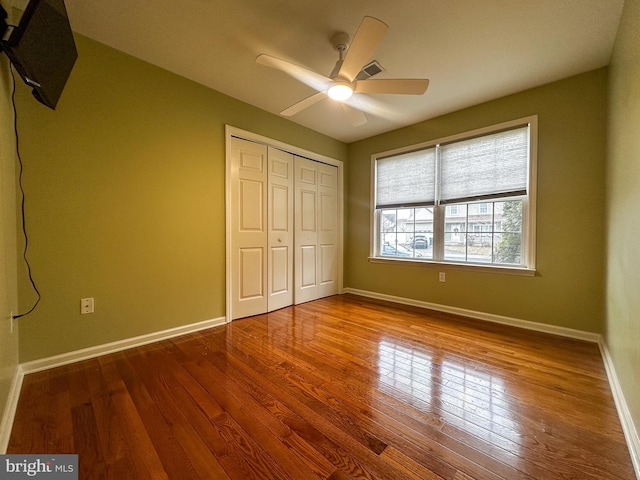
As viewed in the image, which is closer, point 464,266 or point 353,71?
point 353,71

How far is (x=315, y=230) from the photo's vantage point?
3.83 m

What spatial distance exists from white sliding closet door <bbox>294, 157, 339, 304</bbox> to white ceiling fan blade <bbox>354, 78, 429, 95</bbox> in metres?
1.71

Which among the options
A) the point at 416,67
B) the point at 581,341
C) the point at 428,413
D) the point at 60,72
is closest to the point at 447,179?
the point at 416,67

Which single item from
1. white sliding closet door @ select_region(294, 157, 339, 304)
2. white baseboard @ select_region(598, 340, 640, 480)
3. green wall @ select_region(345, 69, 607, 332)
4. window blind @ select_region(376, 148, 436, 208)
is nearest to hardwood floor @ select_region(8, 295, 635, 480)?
white baseboard @ select_region(598, 340, 640, 480)

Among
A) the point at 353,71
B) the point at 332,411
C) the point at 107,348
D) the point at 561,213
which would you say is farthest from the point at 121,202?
the point at 561,213

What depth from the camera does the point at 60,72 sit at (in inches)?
59.9

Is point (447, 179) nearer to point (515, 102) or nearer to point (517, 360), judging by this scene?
point (515, 102)

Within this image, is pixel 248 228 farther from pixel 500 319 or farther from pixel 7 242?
pixel 500 319

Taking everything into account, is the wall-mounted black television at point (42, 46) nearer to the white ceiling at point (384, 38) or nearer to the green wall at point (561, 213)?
the white ceiling at point (384, 38)

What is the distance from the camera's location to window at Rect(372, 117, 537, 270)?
2.72 meters

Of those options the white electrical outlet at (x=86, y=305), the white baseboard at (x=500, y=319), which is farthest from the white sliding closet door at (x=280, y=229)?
the white electrical outlet at (x=86, y=305)

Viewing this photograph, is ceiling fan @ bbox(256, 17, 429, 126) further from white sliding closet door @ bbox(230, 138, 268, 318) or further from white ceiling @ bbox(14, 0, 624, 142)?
white sliding closet door @ bbox(230, 138, 268, 318)

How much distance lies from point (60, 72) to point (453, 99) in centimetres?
335

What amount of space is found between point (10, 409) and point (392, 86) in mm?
3035
